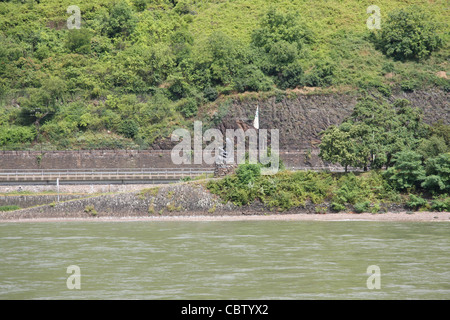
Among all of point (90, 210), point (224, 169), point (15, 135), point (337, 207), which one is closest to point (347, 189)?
point (337, 207)

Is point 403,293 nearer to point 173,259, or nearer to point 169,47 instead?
point 173,259

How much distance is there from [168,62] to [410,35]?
2694 cm

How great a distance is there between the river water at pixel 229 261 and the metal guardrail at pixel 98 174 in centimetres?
1129

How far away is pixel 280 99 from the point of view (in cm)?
6359

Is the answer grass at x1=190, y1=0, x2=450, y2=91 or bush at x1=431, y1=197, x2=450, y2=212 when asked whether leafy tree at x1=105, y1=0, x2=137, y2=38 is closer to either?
grass at x1=190, y1=0, x2=450, y2=91

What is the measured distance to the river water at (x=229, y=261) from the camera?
70.7ft

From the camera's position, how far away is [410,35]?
7062 centimetres

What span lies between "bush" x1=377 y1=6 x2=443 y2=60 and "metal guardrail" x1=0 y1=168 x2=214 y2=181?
30122mm

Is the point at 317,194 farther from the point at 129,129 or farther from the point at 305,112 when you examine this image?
the point at 129,129

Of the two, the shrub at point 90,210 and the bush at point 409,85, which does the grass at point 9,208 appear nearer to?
the shrub at point 90,210

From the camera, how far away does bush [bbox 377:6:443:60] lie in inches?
2746
